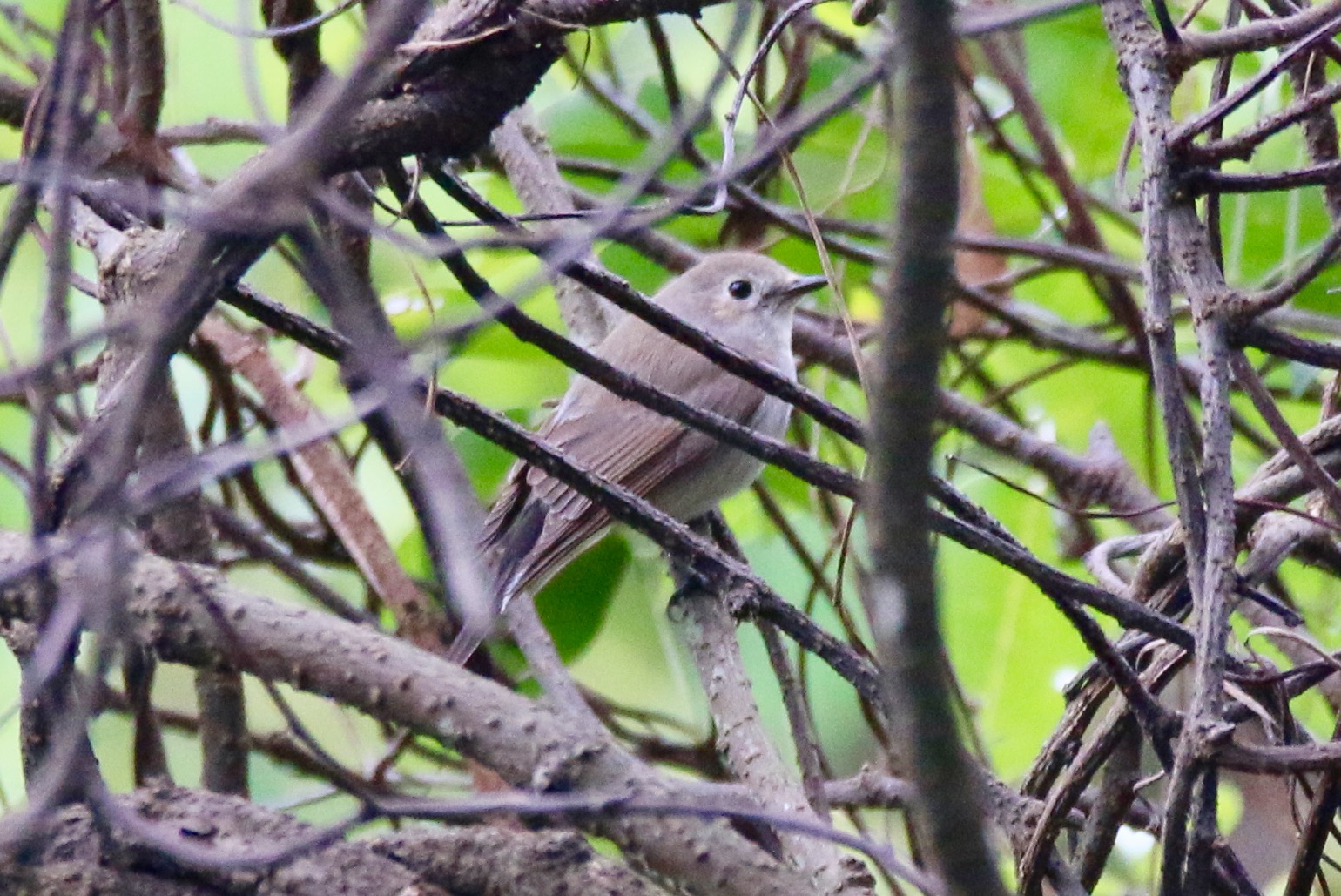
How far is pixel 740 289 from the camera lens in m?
4.83

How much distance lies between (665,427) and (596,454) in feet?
0.76

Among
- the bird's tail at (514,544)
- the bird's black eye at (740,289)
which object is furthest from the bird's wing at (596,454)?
the bird's black eye at (740,289)

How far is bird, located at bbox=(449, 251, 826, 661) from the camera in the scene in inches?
158

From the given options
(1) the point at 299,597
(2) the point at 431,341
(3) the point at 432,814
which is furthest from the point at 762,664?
(2) the point at 431,341

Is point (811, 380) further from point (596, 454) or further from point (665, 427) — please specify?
point (596, 454)

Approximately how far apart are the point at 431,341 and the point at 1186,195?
123 centimetres

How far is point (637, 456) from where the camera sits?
4641 mm

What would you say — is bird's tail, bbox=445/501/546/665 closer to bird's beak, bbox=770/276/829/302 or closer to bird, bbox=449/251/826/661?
bird, bbox=449/251/826/661

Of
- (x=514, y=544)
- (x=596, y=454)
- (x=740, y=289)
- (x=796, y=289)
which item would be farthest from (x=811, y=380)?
(x=514, y=544)

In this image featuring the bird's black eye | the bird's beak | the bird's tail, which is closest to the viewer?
the bird's tail

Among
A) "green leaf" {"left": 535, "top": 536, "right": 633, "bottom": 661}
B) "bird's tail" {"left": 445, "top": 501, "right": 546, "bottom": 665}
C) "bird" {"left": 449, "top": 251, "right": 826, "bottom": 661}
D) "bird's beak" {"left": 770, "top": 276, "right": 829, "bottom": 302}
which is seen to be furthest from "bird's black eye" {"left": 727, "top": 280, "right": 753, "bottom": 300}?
"green leaf" {"left": 535, "top": 536, "right": 633, "bottom": 661}

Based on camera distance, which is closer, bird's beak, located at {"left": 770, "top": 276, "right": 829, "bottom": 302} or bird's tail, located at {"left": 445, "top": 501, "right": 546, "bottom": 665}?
bird's tail, located at {"left": 445, "top": 501, "right": 546, "bottom": 665}

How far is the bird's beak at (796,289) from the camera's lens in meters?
4.45

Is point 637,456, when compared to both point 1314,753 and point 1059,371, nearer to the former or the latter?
point 1059,371
